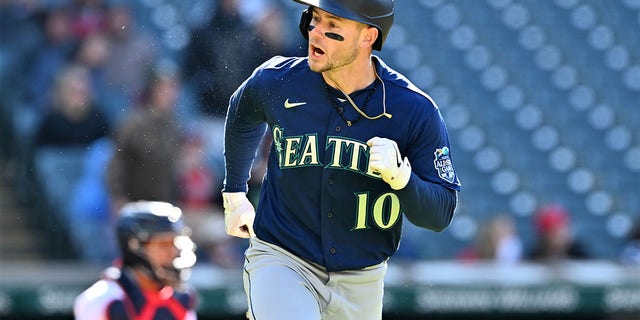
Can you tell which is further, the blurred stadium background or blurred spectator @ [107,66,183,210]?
the blurred stadium background

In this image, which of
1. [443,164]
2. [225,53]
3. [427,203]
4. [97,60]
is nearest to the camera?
[427,203]

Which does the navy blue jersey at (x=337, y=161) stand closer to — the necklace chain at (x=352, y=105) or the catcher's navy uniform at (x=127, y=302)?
the necklace chain at (x=352, y=105)

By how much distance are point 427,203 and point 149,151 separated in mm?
4118

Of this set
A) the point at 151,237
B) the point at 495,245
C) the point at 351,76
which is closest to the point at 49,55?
the point at 495,245

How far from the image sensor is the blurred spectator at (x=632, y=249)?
31.4ft

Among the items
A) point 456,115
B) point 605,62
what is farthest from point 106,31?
point 605,62

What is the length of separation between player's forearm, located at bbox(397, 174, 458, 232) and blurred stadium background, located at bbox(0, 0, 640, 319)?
2773mm

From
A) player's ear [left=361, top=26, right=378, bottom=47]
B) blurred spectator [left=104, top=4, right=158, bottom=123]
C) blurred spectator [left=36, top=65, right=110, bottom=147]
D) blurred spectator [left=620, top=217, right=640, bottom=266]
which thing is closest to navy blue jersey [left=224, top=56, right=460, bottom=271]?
player's ear [left=361, top=26, right=378, bottom=47]

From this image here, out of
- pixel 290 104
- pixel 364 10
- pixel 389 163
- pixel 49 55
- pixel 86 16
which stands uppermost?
pixel 364 10

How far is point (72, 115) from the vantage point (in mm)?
8195

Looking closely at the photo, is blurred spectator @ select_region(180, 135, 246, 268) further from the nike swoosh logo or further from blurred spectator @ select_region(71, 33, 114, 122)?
the nike swoosh logo

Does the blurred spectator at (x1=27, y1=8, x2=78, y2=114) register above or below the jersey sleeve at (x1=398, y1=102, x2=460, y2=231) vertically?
below

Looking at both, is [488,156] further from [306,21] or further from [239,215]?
[306,21]

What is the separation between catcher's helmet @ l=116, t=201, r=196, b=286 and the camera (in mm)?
5441
